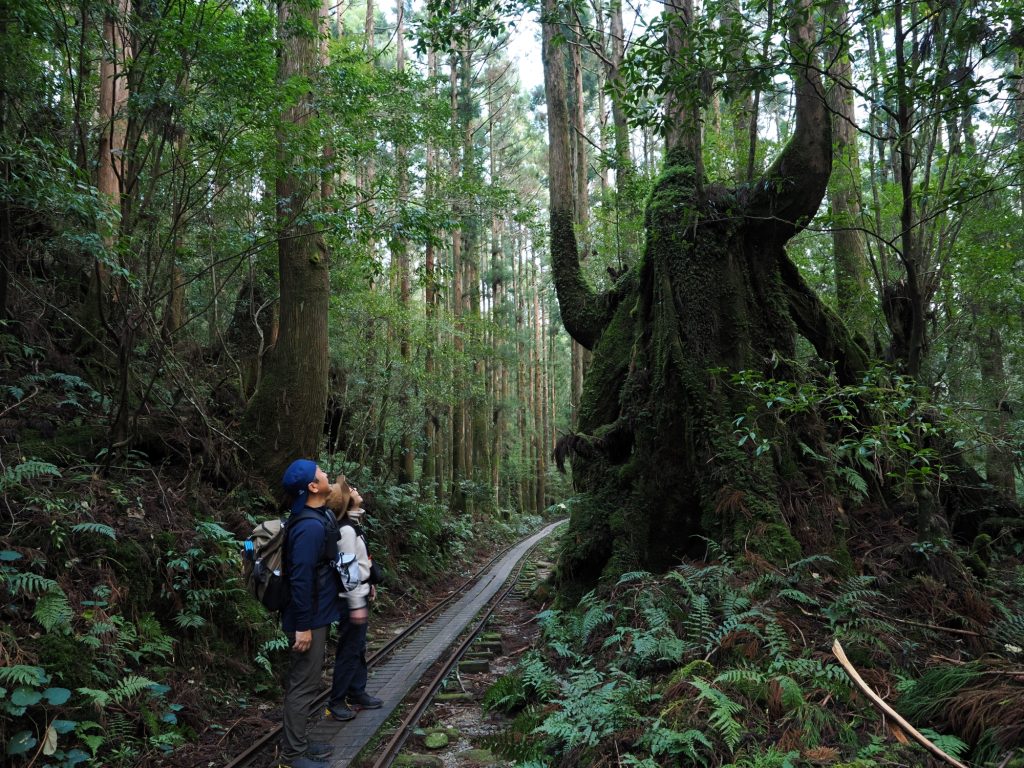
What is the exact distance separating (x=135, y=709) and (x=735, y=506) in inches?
221

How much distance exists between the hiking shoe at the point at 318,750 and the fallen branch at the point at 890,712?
3.72 m

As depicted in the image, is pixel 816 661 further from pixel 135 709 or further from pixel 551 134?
pixel 551 134

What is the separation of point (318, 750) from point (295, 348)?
660cm

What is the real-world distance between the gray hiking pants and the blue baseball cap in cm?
107

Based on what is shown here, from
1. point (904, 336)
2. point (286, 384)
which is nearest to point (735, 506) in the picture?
point (904, 336)

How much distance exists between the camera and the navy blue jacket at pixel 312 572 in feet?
14.3

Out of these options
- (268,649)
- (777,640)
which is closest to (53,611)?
(268,649)

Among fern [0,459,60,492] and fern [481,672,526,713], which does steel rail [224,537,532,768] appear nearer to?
fern [481,672,526,713]

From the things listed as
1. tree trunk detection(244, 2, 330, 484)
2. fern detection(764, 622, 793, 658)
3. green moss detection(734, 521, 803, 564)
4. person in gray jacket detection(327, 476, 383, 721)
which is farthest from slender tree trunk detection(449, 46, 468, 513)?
fern detection(764, 622, 793, 658)

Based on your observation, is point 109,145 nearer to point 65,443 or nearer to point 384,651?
point 65,443

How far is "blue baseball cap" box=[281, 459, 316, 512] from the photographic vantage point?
4.59 meters

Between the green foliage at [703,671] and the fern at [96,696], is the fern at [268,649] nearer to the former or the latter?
the fern at [96,696]

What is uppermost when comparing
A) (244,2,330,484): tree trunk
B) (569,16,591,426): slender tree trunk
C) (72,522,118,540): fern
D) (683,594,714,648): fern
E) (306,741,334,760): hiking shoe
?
(569,16,591,426): slender tree trunk

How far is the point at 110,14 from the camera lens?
6.61 meters
